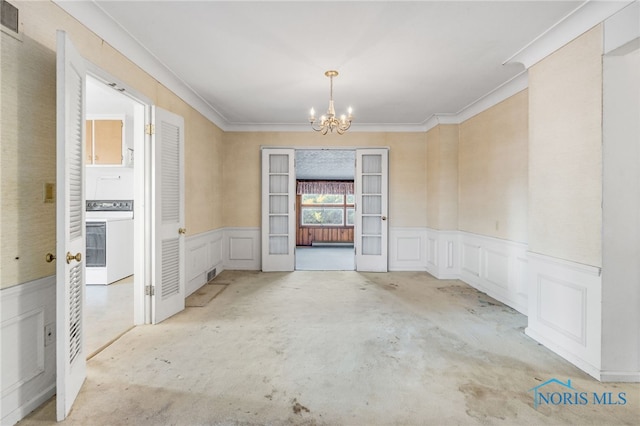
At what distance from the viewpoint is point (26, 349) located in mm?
1812

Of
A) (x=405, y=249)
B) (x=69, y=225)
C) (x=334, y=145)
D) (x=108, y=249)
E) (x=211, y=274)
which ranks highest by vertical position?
(x=334, y=145)

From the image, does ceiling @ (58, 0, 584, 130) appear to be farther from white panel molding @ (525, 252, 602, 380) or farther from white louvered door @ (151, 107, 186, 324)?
white panel molding @ (525, 252, 602, 380)

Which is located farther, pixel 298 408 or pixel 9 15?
pixel 298 408

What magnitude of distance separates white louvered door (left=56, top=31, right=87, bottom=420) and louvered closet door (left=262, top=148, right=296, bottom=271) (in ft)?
11.8

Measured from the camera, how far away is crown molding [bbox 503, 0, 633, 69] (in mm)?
2148

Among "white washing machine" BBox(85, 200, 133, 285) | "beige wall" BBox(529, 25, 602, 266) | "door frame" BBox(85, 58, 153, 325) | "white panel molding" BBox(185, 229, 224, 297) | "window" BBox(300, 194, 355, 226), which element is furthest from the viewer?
"window" BBox(300, 194, 355, 226)

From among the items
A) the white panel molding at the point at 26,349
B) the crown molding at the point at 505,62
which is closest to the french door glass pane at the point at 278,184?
the crown molding at the point at 505,62

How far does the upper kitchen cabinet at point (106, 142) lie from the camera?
510cm

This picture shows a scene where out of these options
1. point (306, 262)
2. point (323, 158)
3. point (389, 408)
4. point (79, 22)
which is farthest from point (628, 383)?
point (323, 158)

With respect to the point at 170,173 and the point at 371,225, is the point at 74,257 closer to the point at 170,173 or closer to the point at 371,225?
the point at 170,173

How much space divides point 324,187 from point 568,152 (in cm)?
766

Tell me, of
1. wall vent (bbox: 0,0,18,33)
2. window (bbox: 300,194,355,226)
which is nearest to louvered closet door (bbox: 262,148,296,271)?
wall vent (bbox: 0,0,18,33)

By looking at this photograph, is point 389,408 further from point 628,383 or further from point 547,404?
point 628,383

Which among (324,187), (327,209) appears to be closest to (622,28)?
(324,187)
